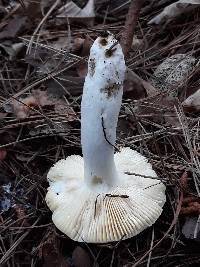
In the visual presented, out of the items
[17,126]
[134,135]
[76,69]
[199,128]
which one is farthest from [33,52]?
[199,128]

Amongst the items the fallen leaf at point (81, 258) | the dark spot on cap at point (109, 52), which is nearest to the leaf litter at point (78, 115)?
the fallen leaf at point (81, 258)

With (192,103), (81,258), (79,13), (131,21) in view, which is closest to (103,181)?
(81,258)

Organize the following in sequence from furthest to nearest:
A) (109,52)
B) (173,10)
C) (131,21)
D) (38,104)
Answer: (173,10) < (38,104) < (131,21) < (109,52)

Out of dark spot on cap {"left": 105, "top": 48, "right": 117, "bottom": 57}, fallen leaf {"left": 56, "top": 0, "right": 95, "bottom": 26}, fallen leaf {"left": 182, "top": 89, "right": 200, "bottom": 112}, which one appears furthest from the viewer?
fallen leaf {"left": 56, "top": 0, "right": 95, "bottom": 26}

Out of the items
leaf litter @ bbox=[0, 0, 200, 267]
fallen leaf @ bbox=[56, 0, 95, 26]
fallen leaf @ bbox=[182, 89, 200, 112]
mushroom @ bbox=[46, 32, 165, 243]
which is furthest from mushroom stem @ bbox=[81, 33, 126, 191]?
fallen leaf @ bbox=[56, 0, 95, 26]

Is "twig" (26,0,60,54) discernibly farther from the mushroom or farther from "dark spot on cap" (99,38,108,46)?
"dark spot on cap" (99,38,108,46)

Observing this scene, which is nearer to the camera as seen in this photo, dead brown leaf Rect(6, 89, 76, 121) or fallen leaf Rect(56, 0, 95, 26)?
dead brown leaf Rect(6, 89, 76, 121)

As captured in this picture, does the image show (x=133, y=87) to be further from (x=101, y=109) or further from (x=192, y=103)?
(x=101, y=109)

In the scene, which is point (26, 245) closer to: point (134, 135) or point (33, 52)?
point (134, 135)
